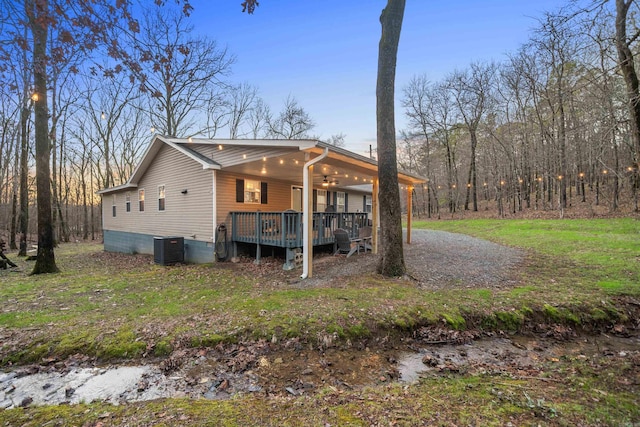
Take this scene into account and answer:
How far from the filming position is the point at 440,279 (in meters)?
6.37

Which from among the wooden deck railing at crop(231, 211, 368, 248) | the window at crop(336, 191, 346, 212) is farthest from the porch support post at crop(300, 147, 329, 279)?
the window at crop(336, 191, 346, 212)

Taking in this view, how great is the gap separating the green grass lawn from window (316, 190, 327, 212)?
716 centimetres

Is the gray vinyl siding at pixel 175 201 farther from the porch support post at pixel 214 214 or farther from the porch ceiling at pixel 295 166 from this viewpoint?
the porch ceiling at pixel 295 166

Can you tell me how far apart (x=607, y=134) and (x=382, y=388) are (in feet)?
19.3

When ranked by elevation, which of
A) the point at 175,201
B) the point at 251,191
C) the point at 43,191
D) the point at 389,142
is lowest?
the point at 175,201

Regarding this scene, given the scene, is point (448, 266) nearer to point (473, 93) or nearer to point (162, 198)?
point (162, 198)

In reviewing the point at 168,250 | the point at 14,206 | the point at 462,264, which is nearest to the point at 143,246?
the point at 168,250

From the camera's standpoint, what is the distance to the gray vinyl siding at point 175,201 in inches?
380

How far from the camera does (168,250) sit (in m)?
9.66

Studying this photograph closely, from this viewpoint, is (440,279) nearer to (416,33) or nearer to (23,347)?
(23,347)

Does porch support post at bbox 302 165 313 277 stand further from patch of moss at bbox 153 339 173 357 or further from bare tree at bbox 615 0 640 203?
bare tree at bbox 615 0 640 203

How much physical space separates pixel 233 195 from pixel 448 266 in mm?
7460

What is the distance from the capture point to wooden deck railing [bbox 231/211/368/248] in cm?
814

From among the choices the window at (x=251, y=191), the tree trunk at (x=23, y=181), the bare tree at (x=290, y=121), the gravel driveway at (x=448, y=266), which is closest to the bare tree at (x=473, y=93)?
the bare tree at (x=290, y=121)
